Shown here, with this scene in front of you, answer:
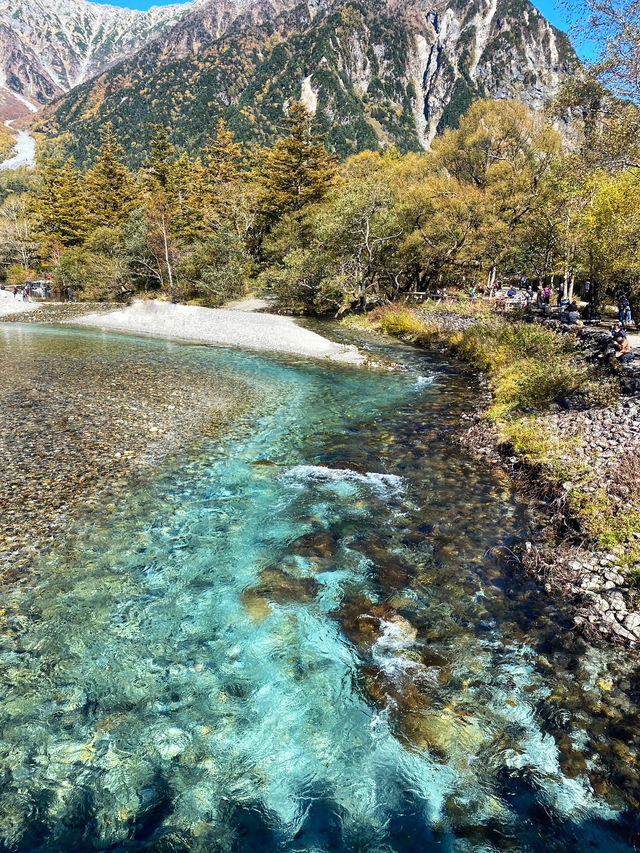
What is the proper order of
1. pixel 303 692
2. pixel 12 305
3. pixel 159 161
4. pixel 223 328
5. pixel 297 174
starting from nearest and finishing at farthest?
1. pixel 303 692
2. pixel 223 328
3. pixel 12 305
4. pixel 297 174
5. pixel 159 161

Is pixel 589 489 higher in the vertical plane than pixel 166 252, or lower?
lower

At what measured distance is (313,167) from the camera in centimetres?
5716

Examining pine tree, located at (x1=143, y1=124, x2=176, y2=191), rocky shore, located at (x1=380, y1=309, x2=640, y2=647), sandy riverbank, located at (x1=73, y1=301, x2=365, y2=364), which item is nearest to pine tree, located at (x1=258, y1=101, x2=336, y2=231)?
sandy riverbank, located at (x1=73, y1=301, x2=365, y2=364)

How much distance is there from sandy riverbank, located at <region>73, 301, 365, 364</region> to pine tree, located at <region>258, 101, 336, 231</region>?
18.1 meters

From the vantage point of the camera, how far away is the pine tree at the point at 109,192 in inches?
2645

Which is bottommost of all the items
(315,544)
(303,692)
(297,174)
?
(303,692)

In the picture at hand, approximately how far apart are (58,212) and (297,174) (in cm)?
Result: 3663

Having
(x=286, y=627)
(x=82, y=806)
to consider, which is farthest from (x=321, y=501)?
(x=82, y=806)

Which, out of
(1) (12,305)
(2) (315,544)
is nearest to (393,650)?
(2) (315,544)

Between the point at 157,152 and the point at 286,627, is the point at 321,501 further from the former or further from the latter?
the point at 157,152

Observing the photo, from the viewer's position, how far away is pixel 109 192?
6906 cm

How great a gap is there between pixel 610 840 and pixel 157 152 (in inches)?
3365

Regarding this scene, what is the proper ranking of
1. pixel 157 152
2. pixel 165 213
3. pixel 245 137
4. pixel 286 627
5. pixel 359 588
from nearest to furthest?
pixel 286 627, pixel 359 588, pixel 165 213, pixel 157 152, pixel 245 137

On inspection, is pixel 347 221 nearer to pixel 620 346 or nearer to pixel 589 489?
pixel 620 346
